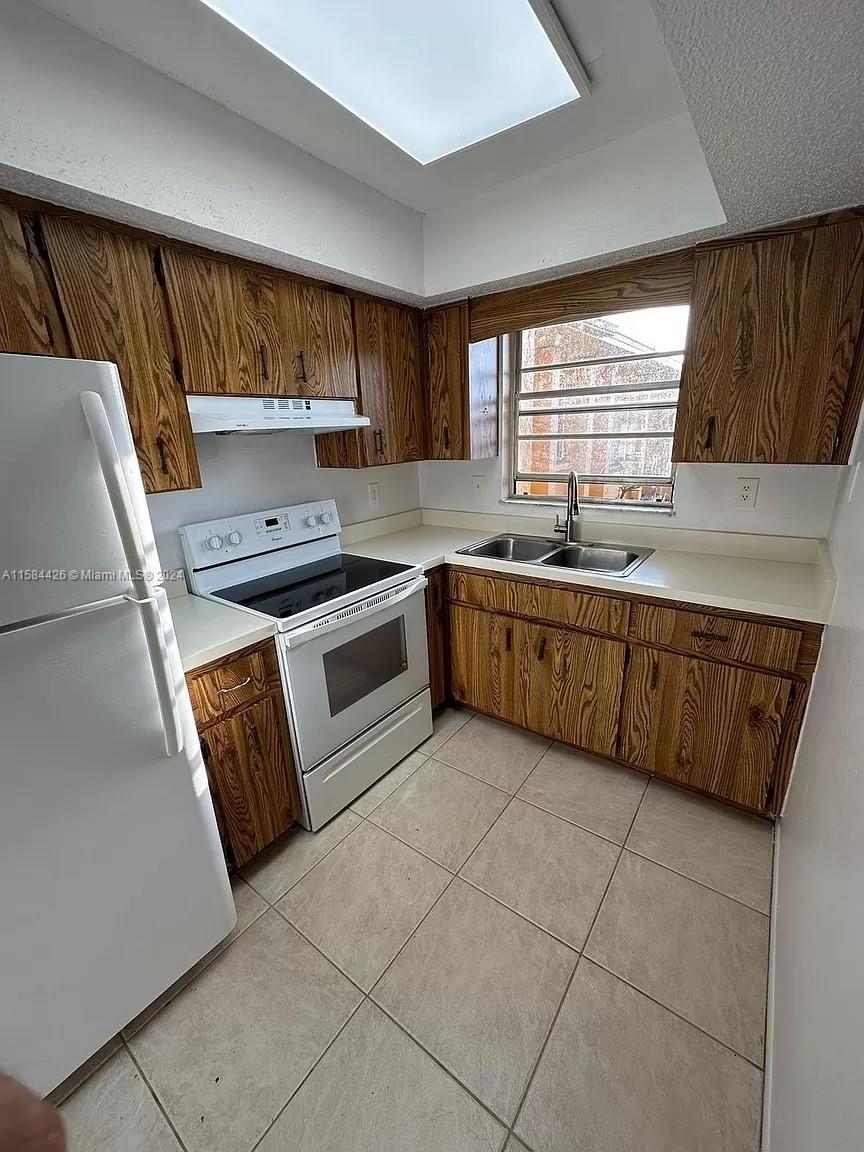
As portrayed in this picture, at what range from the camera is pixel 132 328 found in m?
1.37

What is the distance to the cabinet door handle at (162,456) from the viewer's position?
1.47 metres

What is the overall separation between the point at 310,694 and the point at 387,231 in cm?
191

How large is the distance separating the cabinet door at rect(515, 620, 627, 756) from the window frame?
2.46 feet

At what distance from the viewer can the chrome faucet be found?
86.8 inches

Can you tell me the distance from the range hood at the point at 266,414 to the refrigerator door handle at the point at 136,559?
590mm

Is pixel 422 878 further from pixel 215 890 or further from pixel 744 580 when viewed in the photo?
pixel 744 580

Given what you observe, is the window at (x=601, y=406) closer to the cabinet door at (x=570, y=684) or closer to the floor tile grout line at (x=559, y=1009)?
the cabinet door at (x=570, y=684)

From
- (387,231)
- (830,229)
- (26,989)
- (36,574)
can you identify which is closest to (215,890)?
(26,989)

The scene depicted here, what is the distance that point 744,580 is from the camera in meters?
1.70

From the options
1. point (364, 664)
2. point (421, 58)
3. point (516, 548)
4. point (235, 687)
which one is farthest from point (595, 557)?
point (421, 58)

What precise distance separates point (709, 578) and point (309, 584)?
5.17ft

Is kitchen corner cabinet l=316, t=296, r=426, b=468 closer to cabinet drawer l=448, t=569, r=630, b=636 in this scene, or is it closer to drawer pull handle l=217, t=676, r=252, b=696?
cabinet drawer l=448, t=569, r=630, b=636

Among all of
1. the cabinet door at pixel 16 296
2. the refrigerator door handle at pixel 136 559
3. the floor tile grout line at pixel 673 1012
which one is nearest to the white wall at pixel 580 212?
the cabinet door at pixel 16 296

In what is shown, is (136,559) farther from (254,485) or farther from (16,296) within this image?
(254,485)
